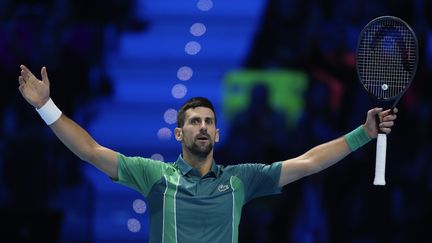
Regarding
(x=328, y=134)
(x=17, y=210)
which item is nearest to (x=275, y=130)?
(x=328, y=134)

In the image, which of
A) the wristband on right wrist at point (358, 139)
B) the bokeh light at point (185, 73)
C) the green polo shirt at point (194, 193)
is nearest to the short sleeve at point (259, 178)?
the green polo shirt at point (194, 193)

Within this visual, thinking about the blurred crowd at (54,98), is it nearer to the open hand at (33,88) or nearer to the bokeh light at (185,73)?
the bokeh light at (185,73)

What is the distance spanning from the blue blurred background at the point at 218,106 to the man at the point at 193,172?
2792mm

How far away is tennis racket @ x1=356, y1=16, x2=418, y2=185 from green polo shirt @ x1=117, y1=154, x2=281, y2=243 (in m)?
0.68

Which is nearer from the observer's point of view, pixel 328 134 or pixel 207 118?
pixel 207 118

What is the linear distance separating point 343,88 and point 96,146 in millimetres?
3491

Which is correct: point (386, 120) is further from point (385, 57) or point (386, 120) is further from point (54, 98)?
point (54, 98)

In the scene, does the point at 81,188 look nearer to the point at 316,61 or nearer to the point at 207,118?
the point at 316,61

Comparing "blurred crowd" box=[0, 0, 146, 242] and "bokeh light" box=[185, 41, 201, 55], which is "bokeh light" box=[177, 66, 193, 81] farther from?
"blurred crowd" box=[0, 0, 146, 242]

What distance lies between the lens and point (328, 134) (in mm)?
7414

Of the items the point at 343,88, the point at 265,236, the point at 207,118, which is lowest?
the point at 265,236

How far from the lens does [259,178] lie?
15.1ft

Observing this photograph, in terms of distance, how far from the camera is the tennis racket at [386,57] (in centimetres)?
467

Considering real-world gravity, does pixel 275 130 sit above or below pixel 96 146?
above
